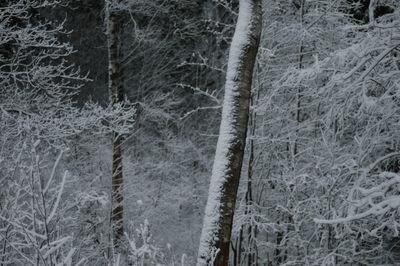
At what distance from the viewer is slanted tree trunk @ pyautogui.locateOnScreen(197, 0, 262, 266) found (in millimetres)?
3916

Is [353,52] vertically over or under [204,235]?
over

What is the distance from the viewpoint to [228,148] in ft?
13.4

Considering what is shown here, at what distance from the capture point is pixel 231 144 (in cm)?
408

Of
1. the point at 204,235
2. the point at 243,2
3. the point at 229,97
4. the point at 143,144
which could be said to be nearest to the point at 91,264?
the point at 204,235

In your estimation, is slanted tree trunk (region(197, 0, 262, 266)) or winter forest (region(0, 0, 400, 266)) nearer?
slanted tree trunk (region(197, 0, 262, 266))

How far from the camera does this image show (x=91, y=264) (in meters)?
7.11

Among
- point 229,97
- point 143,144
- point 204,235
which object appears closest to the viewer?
point 204,235

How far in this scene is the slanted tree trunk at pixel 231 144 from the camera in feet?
12.8

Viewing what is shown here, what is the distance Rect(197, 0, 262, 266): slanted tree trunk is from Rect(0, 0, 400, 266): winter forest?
0.5 inches

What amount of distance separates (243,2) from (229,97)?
1.03 metres

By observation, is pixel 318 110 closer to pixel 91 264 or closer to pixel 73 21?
pixel 91 264

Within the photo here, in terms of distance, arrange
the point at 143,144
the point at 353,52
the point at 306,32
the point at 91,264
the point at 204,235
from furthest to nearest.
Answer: the point at 143,144, the point at 306,32, the point at 91,264, the point at 353,52, the point at 204,235

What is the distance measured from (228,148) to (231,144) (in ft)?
0.16

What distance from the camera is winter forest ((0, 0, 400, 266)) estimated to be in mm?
4020
